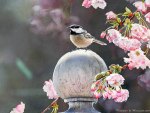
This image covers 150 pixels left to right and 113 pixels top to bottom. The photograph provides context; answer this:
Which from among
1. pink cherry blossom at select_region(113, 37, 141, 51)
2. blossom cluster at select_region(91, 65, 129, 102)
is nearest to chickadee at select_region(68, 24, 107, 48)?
pink cherry blossom at select_region(113, 37, 141, 51)

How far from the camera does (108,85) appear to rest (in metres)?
3.03

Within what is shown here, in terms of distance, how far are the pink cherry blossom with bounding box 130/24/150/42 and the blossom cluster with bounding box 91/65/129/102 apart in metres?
0.33

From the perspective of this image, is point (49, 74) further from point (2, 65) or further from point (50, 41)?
point (2, 65)

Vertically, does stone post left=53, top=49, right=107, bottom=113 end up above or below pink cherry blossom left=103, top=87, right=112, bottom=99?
above

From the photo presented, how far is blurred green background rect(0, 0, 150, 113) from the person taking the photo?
662cm

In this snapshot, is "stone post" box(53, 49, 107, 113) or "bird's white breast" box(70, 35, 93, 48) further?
"bird's white breast" box(70, 35, 93, 48)

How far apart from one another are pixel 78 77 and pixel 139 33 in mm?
546

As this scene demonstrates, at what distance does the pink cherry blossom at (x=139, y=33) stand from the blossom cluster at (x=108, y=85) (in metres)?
0.33

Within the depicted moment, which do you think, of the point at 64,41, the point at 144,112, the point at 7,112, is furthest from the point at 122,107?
the point at 7,112

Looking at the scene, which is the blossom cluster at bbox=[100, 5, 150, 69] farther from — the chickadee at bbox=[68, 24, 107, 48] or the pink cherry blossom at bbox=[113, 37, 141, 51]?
the chickadee at bbox=[68, 24, 107, 48]

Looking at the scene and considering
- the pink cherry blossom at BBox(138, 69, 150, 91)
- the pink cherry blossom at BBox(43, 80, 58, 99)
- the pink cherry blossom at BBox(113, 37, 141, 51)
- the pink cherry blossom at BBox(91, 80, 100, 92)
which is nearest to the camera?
the pink cherry blossom at BBox(91, 80, 100, 92)

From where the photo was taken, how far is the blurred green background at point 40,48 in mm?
6621

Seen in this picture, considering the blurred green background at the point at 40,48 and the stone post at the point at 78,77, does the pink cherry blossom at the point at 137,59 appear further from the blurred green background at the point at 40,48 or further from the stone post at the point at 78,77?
the blurred green background at the point at 40,48

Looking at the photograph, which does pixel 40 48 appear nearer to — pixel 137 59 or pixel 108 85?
pixel 137 59
